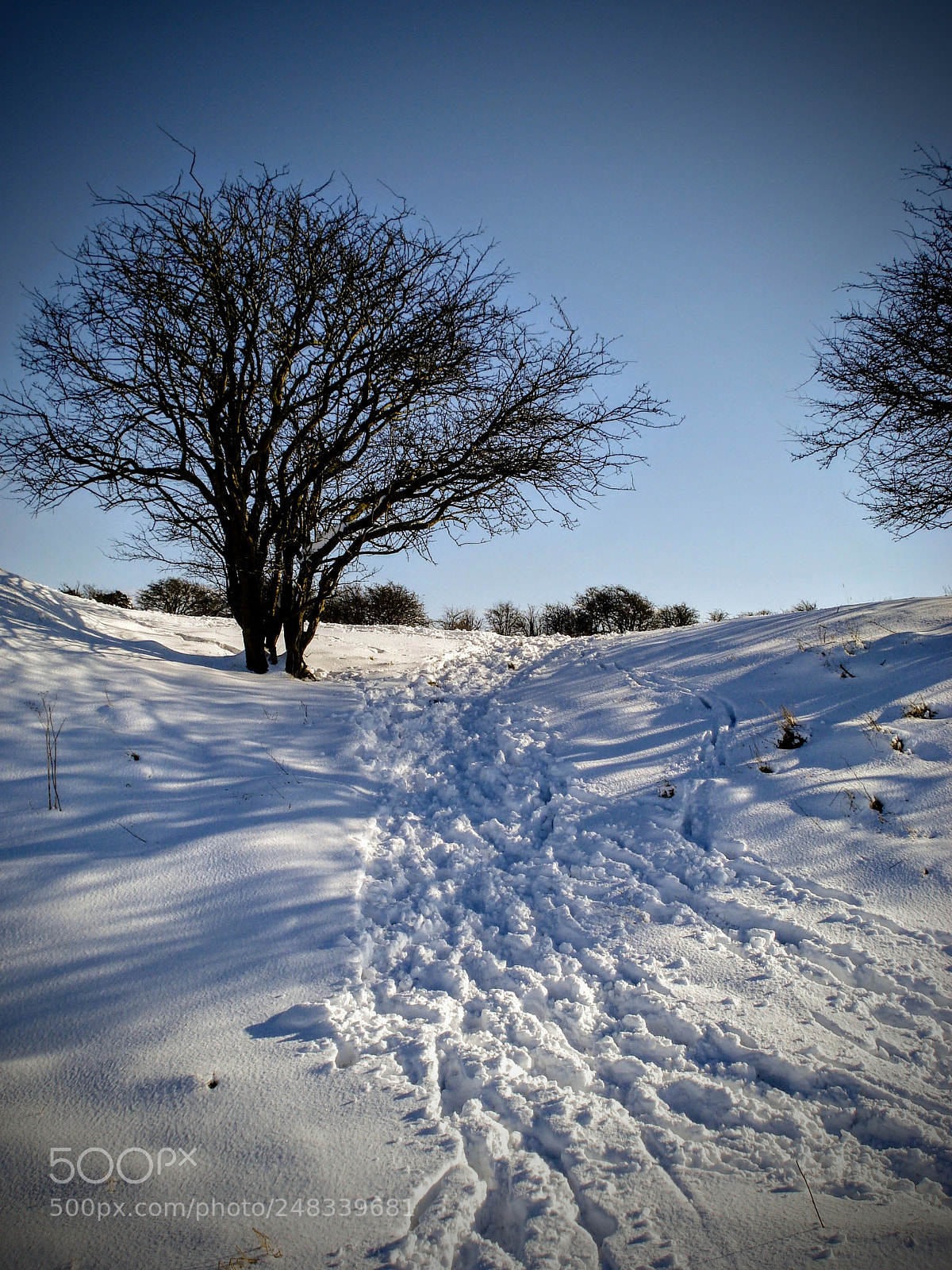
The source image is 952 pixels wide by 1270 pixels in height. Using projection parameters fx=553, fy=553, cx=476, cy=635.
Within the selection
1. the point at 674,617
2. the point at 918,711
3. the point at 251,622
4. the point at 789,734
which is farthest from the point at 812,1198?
the point at 674,617

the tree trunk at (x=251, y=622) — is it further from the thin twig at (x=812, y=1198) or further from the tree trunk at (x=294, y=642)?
the thin twig at (x=812, y=1198)

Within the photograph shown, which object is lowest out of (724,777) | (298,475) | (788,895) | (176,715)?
(788,895)

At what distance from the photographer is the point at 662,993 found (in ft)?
8.54

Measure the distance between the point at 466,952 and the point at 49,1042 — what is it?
1811mm

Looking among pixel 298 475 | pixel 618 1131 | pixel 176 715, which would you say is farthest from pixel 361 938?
pixel 298 475

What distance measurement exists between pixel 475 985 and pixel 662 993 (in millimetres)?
891

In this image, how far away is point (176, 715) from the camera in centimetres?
493

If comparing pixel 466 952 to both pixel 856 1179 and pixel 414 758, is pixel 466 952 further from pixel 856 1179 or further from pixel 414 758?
pixel 414 758

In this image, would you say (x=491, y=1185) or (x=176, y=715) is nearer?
(x=491, y=1185)

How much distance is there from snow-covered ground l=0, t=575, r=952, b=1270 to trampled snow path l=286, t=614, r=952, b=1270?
0.04 ft
